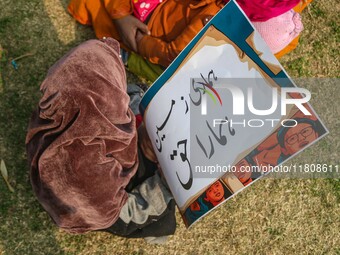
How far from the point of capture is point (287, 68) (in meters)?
2.37

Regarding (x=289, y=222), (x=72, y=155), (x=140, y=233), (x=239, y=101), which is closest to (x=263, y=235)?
(x=289, y=222)

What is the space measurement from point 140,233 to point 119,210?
25cm

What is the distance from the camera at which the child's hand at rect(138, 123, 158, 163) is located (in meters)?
1.65

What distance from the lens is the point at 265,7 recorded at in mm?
1705

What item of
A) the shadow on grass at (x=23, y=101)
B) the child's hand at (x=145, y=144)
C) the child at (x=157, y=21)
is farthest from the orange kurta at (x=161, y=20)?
the child's hand at (x=145, y=144)

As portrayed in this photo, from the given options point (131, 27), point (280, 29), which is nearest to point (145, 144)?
point (131, 27)

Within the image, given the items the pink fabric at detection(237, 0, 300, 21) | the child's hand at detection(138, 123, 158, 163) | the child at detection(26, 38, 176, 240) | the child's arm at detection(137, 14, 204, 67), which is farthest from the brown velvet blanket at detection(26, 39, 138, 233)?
the pink fabric at detection(237, 0, 300, 21)

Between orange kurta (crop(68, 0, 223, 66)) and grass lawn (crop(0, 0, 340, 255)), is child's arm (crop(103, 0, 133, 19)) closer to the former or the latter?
orange kurta (crop(68, 0, 223, 66))

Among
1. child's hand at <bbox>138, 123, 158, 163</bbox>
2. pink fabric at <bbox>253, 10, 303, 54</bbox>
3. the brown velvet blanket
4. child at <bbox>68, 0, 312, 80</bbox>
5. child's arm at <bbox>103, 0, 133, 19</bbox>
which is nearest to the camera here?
the brown velvet blanket

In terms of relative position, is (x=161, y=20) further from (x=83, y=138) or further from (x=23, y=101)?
(x=83, y=138)

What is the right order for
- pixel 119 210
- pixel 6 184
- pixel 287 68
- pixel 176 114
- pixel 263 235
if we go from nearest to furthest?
1. pixel 176 114
2. pixel 119 210
3. pixel 6 184
4. pixel 263 235
5. pixel 287 68

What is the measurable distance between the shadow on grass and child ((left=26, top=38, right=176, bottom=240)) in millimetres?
403

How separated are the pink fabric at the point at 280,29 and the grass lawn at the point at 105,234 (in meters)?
0.45

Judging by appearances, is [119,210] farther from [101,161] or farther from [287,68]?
[287,68]
